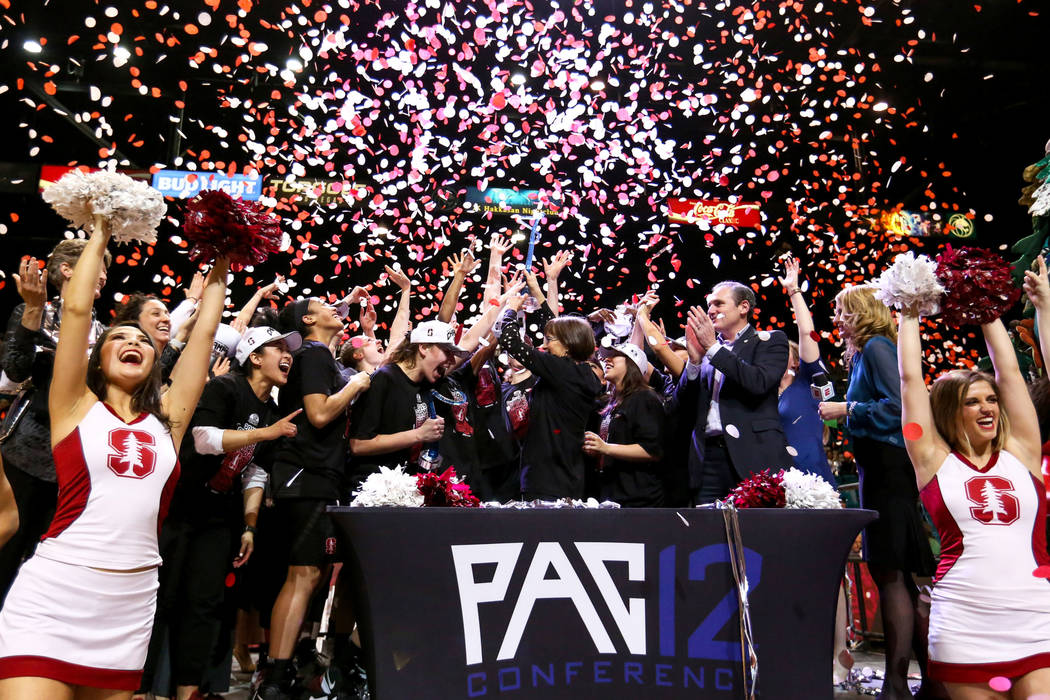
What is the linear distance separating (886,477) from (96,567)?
3.69m

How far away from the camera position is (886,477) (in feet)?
13.8

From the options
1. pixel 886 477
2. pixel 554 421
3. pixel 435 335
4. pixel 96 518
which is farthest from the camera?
pixel 554 421

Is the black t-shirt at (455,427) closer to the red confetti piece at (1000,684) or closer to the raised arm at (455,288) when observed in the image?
the raised arm at (455,288)

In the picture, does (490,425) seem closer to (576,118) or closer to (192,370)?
(192,370)

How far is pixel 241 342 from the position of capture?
445 cm

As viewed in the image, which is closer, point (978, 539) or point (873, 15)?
point (978, 539)

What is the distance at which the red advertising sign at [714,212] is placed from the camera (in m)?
14.3

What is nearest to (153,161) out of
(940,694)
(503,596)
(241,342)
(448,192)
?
(448,192)

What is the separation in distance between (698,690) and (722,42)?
8780 millimetres

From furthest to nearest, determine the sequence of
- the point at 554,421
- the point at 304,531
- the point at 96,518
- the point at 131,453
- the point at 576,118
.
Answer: the point at 576,118, the point at 554,421, the point at 304,531, the point at 131,453, the point at 96,518

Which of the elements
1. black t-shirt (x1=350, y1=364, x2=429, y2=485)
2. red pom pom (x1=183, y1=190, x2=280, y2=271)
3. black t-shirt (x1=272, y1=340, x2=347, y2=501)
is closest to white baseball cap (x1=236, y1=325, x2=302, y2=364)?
black t-shirt (x1=272, y1=340, x2=347, y2=501)

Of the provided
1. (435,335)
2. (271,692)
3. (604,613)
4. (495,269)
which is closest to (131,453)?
(271,692)

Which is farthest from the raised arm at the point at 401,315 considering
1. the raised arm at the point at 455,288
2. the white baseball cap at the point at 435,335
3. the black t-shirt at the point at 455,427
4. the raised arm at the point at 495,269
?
the white baseball cap at the point at 435,335

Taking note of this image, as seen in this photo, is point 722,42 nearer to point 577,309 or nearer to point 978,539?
point 577,309
